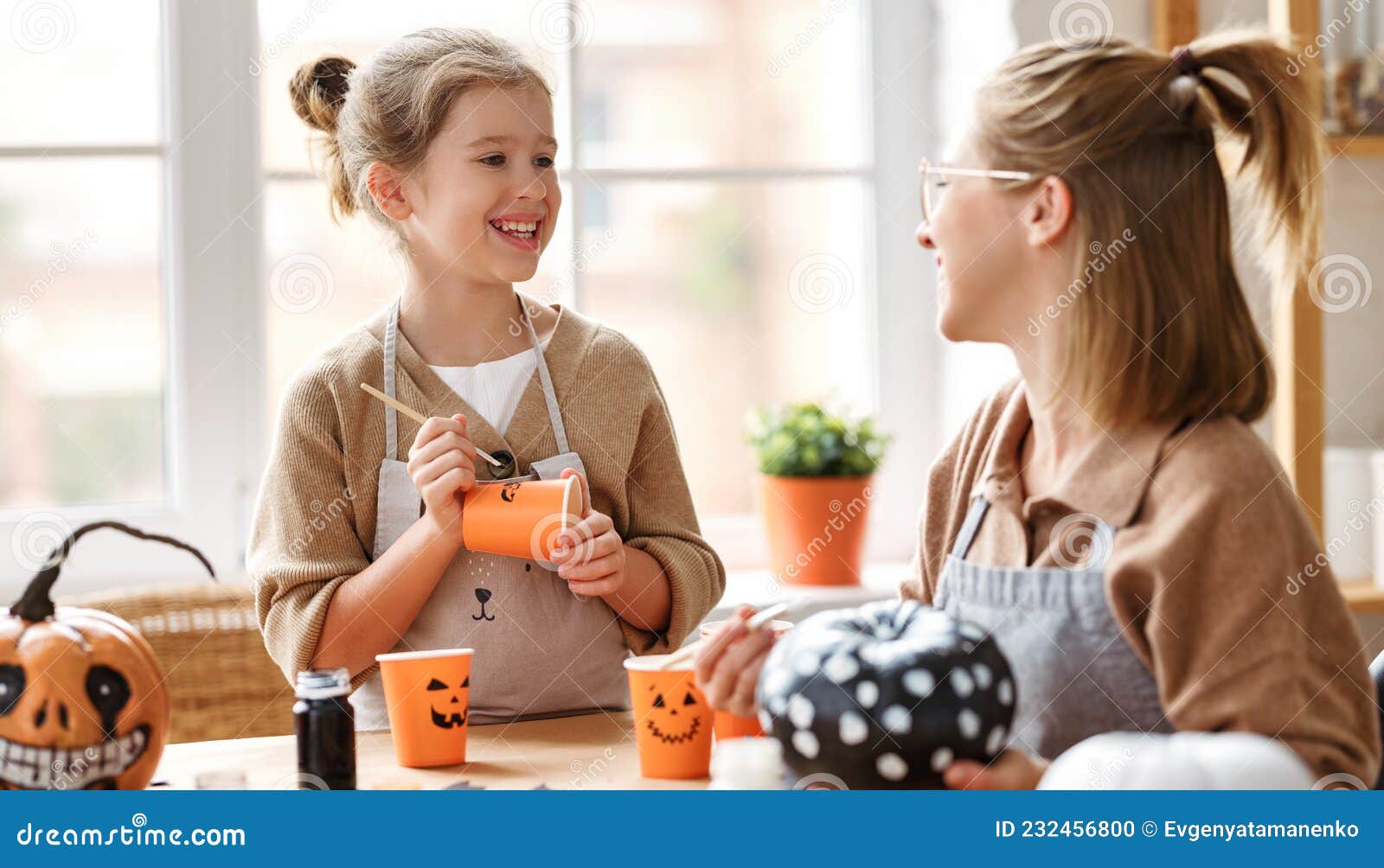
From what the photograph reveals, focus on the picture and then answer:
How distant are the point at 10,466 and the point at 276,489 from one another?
4.02ft

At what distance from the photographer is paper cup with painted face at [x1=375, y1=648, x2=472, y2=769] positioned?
1.12 m

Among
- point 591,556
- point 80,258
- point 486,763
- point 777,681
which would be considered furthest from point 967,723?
point 80,258

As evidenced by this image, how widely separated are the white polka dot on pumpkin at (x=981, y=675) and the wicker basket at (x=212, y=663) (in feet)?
4.30

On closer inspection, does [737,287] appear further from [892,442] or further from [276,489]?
[276,489]

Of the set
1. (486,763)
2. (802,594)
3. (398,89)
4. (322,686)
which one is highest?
(398,89)

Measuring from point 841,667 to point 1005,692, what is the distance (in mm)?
107

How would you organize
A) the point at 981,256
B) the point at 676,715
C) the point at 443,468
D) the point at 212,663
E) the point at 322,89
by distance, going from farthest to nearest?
the point at 212,663 → the point at 322,89 → the point at 443,468 → the point at 981,256 → the point at 676,715

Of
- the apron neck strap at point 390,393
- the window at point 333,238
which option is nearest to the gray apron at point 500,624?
the apron neck strap at point 390,393

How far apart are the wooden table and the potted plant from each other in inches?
45.0

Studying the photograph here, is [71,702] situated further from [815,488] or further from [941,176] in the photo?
[815,488]

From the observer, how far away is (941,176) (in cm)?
121

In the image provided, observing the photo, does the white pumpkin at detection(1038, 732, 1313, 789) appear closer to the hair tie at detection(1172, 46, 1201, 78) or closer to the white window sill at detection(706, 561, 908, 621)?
the hair tie at detection(1172, 46, 1201, 78)

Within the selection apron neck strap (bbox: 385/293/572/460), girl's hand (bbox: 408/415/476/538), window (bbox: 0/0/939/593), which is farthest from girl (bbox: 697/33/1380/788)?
window (bbox: 0/0/939/593)

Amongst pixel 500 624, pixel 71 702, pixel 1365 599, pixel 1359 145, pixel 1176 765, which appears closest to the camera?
pixel 1176 765
